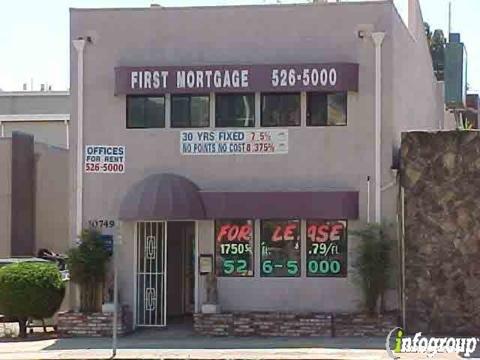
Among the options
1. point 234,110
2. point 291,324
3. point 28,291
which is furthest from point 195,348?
point 234,110

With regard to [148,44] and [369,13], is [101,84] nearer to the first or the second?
[148,44]

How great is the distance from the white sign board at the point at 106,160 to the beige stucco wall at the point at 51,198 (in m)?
10.3

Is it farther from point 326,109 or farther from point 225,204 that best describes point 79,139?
point 326,109

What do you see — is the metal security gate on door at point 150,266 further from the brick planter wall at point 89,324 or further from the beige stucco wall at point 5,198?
the beige stucco wall at point 5,198

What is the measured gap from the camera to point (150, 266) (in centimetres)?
2403

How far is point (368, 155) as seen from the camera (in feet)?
76.6

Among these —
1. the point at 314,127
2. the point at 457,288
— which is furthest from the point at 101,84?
the point at 457,288

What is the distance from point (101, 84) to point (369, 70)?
20.4 ft

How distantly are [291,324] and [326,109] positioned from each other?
494 centimetres

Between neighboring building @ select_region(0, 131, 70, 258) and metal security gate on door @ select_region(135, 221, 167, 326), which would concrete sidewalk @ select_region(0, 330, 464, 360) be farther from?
neighboring building @ select_region(0, 131, 70, 258)

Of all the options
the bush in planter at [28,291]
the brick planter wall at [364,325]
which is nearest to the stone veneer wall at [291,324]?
the brick planter wall at [364,325]

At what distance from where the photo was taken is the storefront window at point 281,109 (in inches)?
931

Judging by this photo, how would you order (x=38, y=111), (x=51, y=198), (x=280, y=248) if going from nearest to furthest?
(x=280, y=248) < (x=51, y=198) < (x=38, y=111)

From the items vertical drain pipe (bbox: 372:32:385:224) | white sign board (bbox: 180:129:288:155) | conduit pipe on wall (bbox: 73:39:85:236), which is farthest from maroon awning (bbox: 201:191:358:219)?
conduit pipe on wall (bbox: 73:39:85:236)
